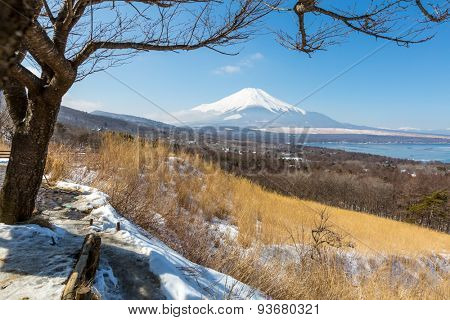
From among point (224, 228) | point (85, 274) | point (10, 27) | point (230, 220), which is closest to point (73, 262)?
point (85, 274)

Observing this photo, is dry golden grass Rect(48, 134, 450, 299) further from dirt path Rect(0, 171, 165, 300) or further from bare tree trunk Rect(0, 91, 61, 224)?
bare tree trunk Rect(0, 91, 61, 224)

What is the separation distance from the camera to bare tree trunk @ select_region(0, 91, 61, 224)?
2.11 metres

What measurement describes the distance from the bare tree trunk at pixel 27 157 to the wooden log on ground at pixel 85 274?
0.64m

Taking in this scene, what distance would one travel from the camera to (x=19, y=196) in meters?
2.19

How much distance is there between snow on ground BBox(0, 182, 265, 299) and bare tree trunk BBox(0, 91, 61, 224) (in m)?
0.16

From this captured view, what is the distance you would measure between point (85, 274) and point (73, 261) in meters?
0.24

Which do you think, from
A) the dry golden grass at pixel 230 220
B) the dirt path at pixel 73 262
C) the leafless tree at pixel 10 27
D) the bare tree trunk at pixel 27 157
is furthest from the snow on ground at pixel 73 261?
the leafless tree at pixel 10 27

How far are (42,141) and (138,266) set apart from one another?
1041 mm

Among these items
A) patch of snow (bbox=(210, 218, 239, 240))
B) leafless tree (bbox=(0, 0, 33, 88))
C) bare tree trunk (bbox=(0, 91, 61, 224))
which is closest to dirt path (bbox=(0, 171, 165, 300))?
bare tree trunk (bbox=(0, 91, 61, 224))

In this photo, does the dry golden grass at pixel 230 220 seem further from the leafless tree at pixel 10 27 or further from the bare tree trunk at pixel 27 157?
the leafless tree at pixel 10 27

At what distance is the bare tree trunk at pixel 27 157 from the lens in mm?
2107

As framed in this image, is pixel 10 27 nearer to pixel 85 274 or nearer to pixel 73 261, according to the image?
pixel 85 274

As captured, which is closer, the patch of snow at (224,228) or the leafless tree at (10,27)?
the leafless tree at (10,27)

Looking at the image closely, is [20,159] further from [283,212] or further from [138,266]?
[283,212]
